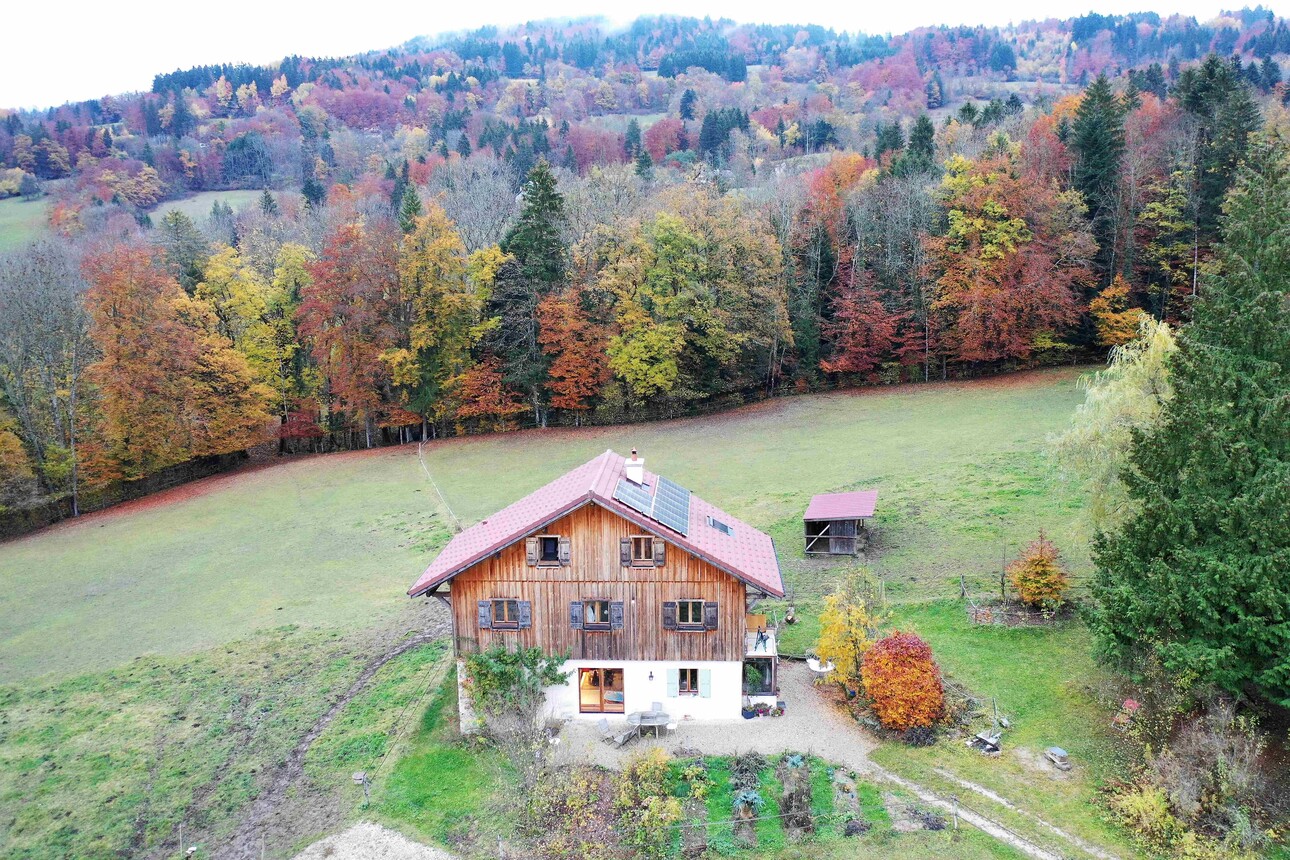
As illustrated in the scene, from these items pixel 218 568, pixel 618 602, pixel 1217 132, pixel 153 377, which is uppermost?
pixel 1217 132

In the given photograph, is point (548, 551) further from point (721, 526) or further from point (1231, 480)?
point (1231, 480)

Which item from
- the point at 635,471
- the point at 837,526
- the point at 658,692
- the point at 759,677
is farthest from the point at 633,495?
the point at 837,526

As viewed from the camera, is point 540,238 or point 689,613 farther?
point 540,238

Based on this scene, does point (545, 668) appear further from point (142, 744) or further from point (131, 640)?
point (131, 640)

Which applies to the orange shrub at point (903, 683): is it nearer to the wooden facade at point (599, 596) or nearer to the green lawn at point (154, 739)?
the wooden facade at point (599, 596)

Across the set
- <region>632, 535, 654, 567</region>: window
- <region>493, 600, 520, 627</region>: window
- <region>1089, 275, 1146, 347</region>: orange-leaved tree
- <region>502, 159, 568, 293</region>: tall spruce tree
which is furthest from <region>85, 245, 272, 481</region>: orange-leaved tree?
<region>1089, 275, 1146, 347</region>: orange-leaved tree

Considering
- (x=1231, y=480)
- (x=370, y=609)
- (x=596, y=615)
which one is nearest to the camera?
(x=1231, y=480)

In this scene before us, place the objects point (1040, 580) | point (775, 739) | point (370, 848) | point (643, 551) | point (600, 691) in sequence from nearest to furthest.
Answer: point (370, 848), point (775, 739), point (643, 551), point (600, 691), point (1040, 580)

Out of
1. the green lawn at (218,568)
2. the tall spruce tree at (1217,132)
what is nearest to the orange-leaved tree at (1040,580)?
the green lawn at (218,568)
